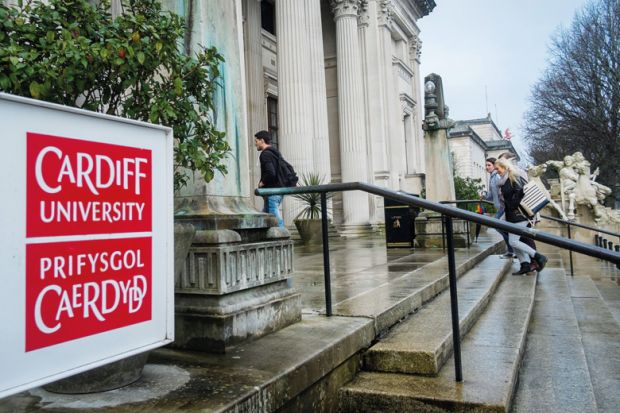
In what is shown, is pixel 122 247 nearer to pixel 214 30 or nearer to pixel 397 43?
pixel 214 30

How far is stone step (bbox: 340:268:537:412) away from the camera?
2.63 m

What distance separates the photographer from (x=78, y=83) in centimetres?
221

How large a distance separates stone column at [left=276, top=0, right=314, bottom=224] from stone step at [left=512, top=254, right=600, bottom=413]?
9.73 metres

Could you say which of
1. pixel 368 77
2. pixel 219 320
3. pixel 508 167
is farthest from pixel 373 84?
pixel 219 320

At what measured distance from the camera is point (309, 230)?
521 inches

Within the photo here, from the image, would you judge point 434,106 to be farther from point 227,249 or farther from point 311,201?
point 227,249

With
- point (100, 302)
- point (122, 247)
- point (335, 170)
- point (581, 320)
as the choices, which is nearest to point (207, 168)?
point (122, 247)

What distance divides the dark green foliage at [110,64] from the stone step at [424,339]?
156 centimetres

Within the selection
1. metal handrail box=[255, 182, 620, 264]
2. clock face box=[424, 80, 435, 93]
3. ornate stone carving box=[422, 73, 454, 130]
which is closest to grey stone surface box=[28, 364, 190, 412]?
metal handrail box=[255, 182, 620, 264]

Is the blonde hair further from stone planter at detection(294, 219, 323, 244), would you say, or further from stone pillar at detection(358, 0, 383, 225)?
stone pillar at detection(358, 0, 383, 225)

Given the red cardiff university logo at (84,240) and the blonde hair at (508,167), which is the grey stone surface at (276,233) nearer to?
the red cardiff university logo at (84,240)

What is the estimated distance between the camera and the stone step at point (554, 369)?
2.85 meters

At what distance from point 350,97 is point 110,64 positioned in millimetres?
16596

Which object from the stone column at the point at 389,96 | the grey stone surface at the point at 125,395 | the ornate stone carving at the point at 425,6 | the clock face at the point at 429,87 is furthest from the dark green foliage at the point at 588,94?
the grey stone surface at the point at 125,395
